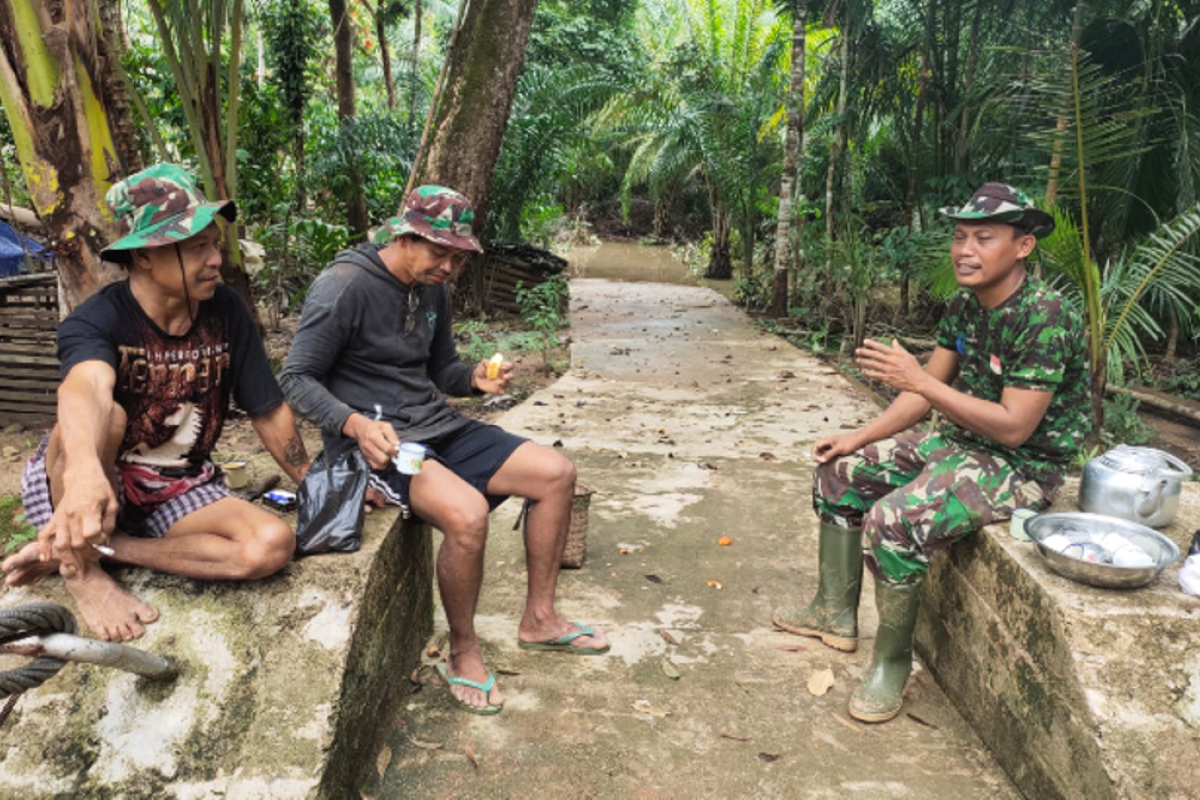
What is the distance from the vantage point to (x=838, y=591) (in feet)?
10.9

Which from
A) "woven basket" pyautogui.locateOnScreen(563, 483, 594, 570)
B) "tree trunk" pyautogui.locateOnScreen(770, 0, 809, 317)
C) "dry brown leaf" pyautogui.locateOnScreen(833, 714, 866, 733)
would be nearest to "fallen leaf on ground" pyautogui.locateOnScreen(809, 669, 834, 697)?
"dry brown leaf" pyautogui.locateOnScreen(833, 714, 866, 733)

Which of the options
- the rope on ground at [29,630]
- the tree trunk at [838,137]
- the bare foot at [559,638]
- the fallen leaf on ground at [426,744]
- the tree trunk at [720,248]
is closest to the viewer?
the rope on ground at [29,630]

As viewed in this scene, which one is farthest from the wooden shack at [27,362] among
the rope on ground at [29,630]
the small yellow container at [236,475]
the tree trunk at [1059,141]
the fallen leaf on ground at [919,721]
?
the tree trunk at [1059,141]

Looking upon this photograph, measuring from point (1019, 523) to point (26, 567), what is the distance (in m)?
2.89

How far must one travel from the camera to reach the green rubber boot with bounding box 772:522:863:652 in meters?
3.29

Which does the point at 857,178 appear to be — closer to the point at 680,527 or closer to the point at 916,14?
the point at 916,14

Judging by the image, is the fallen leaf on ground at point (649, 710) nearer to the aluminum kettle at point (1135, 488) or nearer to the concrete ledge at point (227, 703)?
the concrete ledge at point (227, 703)

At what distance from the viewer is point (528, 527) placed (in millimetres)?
3096

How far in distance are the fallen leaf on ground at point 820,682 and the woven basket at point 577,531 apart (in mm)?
1181

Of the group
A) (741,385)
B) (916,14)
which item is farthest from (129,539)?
(916,14)

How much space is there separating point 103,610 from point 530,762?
1249 millimetres

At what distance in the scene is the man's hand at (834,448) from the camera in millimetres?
3266

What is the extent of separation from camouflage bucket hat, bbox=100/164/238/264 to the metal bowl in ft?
8.33

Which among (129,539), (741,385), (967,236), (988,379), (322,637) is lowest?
(741,385)
